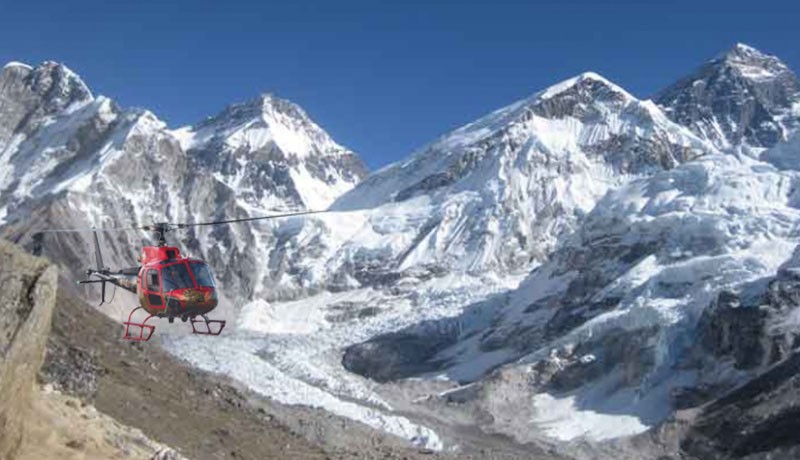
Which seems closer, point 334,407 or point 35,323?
point 35,323

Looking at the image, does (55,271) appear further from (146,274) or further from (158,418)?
(158,418)

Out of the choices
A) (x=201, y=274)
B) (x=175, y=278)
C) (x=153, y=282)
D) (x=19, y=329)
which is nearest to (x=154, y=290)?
(x=153, y=282)

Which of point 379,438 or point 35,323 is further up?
point 35,323

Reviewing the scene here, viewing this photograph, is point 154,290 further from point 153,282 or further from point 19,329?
point 19,329

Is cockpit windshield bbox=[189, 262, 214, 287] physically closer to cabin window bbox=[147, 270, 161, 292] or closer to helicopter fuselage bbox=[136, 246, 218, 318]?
helicopter fuselage bbox=[136, 246, 218, 318]

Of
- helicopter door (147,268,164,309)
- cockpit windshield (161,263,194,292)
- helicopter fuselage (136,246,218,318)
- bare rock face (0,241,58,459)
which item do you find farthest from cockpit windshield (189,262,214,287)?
bare rock face (0,241,58,459)

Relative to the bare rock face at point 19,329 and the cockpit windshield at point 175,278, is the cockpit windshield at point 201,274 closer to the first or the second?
the cockpit windshield at point 175,278

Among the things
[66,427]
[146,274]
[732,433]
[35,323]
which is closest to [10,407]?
[35,323]
